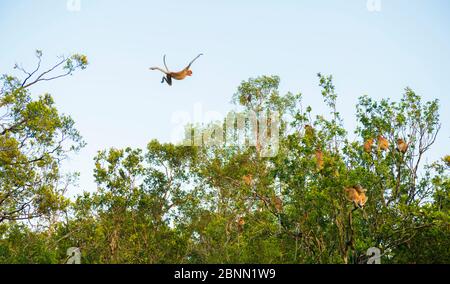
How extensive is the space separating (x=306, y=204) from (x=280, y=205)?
1.37m

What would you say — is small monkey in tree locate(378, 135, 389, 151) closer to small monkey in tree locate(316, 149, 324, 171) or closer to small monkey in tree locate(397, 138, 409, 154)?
small monkey in tree locate(397, 138, 409, 154)

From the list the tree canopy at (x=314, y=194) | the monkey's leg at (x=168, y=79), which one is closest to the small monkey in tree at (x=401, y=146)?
the tree canopy at (x=314, y=194)

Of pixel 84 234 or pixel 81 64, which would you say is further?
pixel 84 234

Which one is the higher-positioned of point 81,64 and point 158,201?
point 81,64

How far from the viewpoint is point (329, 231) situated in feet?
48.4

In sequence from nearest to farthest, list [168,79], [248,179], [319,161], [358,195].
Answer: [168,79] < [358,195] < [319,161] < [248,179]

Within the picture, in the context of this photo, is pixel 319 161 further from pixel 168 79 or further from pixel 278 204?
pixel 168 79

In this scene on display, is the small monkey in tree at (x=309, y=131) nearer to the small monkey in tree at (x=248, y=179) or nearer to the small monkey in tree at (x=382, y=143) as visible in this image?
the small monkey in tree at (x=382, y=143)

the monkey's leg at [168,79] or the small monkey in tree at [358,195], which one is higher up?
the monkey's leg at [168,79]

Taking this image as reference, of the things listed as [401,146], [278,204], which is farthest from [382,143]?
[278,204]

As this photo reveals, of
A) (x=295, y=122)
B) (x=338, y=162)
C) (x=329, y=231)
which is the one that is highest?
(x=295, y=122)

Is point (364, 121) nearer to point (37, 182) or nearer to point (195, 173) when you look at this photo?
point (37, 182)

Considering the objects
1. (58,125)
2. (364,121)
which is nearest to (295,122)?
(364,121)

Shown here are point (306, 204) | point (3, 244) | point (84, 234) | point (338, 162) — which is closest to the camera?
point (338, 162)
